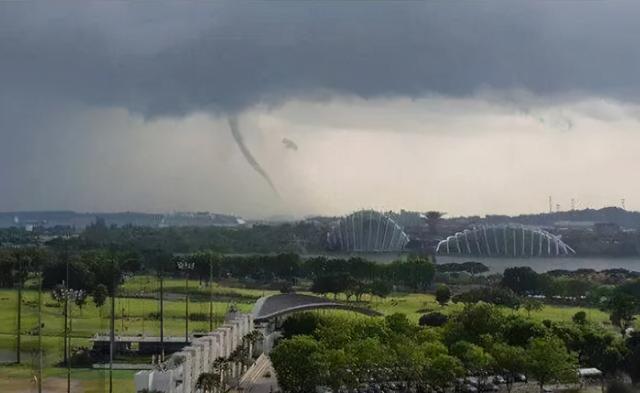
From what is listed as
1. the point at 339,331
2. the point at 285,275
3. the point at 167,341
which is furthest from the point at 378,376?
the point at 285,275

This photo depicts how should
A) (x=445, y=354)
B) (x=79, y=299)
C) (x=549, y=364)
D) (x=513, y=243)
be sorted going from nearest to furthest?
(x=549, y=364) → (x=445, y=354) → (x=79, y=299) → (x=513, y=243)

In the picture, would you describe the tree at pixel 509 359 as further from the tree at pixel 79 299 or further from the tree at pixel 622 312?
the tree at pixel 79 299

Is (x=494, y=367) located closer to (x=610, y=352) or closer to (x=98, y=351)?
(x=610, y=352)

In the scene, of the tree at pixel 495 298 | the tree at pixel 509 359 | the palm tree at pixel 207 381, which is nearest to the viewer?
the palm tree at pixel 207 381

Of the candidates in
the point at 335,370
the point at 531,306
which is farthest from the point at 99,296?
the point at 531,306

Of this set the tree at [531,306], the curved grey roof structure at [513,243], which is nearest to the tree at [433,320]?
the tree at [531,306]

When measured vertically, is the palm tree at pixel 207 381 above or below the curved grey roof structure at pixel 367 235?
below

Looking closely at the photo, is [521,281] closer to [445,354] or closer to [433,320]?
[433,320]
